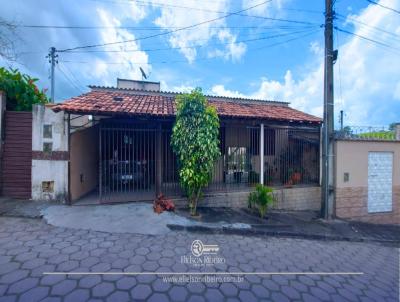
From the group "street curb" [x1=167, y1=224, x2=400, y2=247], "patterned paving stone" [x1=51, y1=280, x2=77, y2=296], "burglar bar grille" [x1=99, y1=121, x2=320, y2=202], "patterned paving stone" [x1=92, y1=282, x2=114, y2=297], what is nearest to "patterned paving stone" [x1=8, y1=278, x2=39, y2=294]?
"patterned paving stone" [x1=51, y1=280, x2=77, y2=296]

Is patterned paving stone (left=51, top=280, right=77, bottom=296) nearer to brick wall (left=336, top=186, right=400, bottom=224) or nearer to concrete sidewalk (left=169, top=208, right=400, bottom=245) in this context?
concrete sidewalk (left=169, top=208, right=400, bottom=245)

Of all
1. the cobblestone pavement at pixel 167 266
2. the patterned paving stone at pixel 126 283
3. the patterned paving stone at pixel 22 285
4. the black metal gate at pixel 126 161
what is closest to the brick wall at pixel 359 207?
the cobblestone pavement at pixel 167 266

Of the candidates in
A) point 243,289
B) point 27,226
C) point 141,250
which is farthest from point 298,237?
point 27,226

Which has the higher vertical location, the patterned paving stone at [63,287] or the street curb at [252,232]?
the patterned paving stone at [63,287]

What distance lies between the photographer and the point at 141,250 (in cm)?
375

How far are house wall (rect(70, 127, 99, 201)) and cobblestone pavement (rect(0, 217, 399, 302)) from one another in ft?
5.24

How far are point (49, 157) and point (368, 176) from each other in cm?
1040

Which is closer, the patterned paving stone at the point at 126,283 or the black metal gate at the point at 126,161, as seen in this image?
the patterned paving stone at the point at 126,283

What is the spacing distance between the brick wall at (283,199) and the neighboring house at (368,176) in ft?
2.51

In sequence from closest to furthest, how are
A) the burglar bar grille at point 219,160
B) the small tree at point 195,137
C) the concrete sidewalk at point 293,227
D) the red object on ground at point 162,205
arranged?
Answer: the concrete sidewalk at point 293,227, the small tree at point 195,137, the red object on ground at point 162,205, the burglar bar grille at point 219,160

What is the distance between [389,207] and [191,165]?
7979 millimetres

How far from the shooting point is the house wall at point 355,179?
7223mm

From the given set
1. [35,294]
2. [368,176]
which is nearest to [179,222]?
[35,294]
